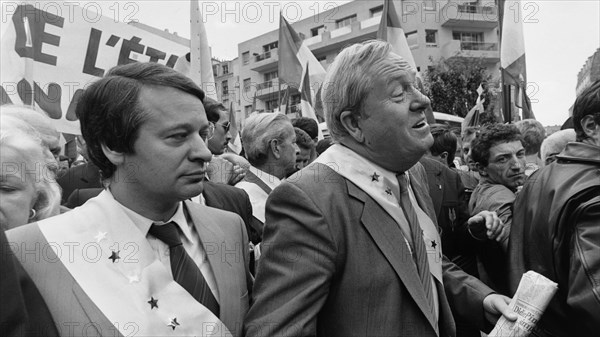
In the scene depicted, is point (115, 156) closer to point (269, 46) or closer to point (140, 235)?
Result: point (140, 235)

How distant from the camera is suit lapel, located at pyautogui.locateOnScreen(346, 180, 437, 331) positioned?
5.86 ft

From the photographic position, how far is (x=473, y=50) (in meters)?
40.2

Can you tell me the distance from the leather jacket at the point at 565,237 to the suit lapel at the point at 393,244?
2.09 ft

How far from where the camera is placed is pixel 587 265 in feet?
6.50

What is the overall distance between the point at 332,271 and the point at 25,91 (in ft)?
11.2

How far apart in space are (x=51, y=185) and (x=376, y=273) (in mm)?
1427

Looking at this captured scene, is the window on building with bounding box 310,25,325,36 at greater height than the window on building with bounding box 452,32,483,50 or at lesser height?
greater

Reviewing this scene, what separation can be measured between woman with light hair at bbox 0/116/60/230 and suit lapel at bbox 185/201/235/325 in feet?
1.94

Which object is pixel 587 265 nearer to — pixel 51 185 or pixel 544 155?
pixel 51 185

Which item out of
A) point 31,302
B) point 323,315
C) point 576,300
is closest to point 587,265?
point 576,300

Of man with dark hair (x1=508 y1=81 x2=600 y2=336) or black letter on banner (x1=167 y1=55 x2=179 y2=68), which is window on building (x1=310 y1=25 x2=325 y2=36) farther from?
man with dark hair (x1=508 y1=81 x2=600 y2=336)

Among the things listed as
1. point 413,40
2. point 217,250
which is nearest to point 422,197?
point 217,250

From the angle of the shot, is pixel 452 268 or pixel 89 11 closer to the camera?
pixel 452 268

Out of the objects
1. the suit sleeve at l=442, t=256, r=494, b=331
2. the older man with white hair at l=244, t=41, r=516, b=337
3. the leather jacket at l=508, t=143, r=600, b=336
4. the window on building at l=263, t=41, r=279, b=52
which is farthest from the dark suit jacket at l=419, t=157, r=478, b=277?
the window on building at l=263, t=41, r=279, b=52
